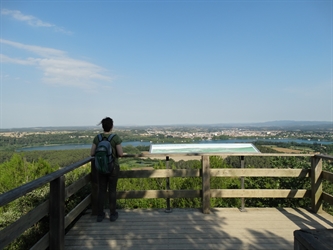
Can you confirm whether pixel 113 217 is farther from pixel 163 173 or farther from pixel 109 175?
pixel 163 173

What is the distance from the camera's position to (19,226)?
1.97m

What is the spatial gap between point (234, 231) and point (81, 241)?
78.4 inches

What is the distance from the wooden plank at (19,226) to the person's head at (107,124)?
4.45 ft

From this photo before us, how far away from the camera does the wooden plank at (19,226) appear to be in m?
1.75

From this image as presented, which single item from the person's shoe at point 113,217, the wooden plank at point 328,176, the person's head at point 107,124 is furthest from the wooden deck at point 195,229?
the person's head at point 107,124

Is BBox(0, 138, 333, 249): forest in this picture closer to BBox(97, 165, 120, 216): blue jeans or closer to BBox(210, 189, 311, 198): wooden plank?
BBox(97, 165, 120, 216): blue jeans

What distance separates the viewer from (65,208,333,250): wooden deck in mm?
2902

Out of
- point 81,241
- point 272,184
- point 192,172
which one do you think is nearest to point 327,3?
point 272,184

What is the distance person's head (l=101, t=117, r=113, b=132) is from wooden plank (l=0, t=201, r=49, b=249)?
1.36 metres

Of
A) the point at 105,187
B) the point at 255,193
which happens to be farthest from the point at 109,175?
the point at 255,193

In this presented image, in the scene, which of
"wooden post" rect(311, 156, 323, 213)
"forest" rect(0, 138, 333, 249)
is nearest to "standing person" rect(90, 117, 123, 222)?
"forest" rect(0, 138, 333, 249)

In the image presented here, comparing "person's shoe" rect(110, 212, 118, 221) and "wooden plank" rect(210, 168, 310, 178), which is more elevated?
"wooden plank" rect(210, 168, 310, 178)

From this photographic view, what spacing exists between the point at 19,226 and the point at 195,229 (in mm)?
2175

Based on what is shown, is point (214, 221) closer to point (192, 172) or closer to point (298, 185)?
point (192, 172)
